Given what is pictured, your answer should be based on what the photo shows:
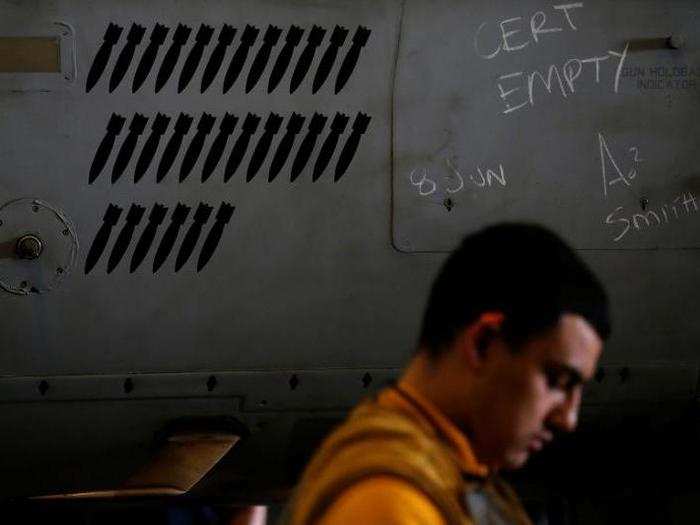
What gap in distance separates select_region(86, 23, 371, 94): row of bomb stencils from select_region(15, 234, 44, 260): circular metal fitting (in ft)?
1.44

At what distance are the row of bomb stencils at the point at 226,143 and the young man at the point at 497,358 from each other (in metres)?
1.62

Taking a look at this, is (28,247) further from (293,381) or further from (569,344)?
(569,344)

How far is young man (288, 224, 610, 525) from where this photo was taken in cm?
116

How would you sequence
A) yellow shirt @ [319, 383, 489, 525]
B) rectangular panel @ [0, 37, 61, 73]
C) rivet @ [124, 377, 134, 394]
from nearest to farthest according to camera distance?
yellow shirt @ [319, 383, 489, 525] < rectangular panel @ [0, 37, 61, 73] < rivet @ [124, 377, 134, 394]

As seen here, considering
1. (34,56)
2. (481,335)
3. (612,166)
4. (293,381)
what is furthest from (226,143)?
(481,335)

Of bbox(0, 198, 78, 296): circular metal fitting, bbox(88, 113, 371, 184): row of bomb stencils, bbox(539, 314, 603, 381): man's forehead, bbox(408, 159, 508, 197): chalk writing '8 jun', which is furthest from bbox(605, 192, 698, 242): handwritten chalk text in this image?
bbox(539, 314, 603, 381): man's forehead

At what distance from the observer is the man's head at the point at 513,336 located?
45.9 inches

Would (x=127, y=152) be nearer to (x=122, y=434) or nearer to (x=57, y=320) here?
(x=57, y=320)

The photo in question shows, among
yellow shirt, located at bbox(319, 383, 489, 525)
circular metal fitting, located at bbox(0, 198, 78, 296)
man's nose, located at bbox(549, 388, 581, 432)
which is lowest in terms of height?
yellow shirt, located at bbox(319, 383, 489, 525)

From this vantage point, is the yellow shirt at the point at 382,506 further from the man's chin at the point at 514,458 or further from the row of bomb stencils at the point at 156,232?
the row of bomb stencils at the point at 156,232

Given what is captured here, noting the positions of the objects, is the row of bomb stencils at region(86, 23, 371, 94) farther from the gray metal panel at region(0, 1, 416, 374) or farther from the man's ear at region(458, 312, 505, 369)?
the man's ear at region(458, 312, 505, 369)

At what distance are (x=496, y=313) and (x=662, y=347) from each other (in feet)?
6.37

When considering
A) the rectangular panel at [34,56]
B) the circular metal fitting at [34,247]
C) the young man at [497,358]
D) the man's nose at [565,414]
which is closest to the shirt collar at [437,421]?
the young man at [497,358]

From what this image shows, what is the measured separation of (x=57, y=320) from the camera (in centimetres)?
277
